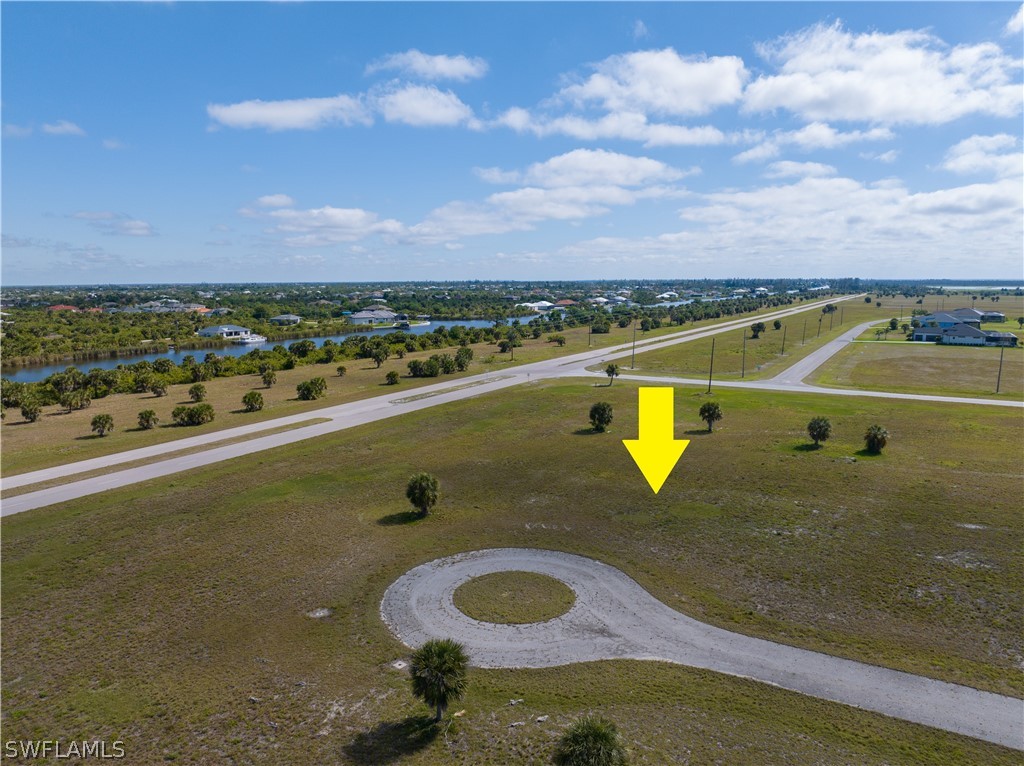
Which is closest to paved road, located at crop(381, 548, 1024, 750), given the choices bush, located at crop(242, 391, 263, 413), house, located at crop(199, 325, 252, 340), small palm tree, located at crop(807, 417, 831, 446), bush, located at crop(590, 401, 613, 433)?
bush, located at crop(590, 401, 613, 433)

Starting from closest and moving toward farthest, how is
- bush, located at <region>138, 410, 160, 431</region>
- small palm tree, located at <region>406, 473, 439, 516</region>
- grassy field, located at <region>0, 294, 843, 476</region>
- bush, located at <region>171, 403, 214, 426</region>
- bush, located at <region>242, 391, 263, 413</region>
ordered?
small palm tree, located at <region>406, 473, 439, 516</region>
grassy field, located at <region>0, 294, 843, 476</region>
bush, located at <region>138, 410, 160, 431</region>
bush, located at <region>171, 403, 214, 426</region>
bush, located at <region>242, 391, 263, 413</region>

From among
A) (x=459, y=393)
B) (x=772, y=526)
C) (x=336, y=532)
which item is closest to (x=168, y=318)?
(x=459, y=393)

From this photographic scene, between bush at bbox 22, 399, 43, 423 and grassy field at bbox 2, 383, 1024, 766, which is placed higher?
bush at bbox 22, 399, 43, 423

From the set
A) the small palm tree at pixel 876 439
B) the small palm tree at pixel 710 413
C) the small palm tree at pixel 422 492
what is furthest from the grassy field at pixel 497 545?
the small palm tree at pixel 710 413

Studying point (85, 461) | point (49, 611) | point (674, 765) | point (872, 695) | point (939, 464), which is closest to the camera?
point (674, 765)

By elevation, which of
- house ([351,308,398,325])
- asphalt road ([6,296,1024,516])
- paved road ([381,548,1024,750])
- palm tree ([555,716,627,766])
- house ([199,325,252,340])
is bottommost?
paved road ([381,548,1024,750])

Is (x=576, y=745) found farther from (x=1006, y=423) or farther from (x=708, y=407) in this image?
(x=1006, y=423)

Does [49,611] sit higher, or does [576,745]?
[576,745]

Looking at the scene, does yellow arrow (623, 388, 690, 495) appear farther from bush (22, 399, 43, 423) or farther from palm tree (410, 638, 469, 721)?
bush (22, 399, 43, 423)
